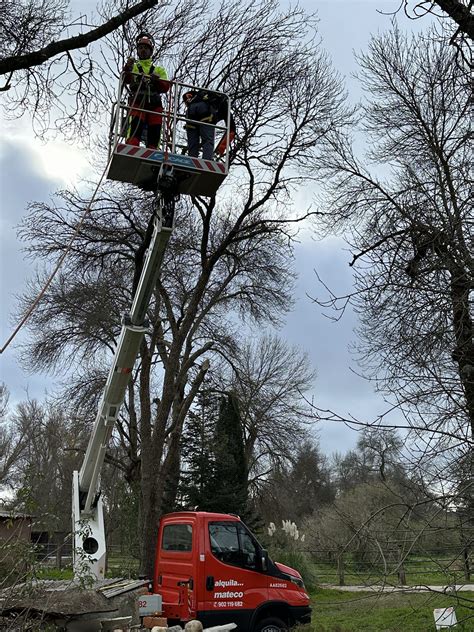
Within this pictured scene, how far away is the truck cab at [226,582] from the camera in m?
10.7

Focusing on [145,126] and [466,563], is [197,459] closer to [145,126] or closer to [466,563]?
[145,126]

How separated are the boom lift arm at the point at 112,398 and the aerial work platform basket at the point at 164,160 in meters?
0.19

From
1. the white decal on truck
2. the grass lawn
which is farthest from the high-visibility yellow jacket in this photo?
the grass lawn

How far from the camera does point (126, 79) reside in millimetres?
8312

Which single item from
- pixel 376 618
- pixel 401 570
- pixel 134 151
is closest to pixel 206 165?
pixel 134 151

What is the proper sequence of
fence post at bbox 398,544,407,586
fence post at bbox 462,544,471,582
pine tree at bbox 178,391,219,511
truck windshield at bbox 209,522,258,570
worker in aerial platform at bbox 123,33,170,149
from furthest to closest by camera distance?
pine tree at bbox 178,391,219,511, truck windshield at bbox 209,522,258,570, worker in aerial platform at bbox 123,33,170,149, fence post at bbox 462,544,471,582, fence post at bbox 398,544,407,586

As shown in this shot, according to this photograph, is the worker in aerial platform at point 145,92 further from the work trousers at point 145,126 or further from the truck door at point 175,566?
the truck door at point 175,566

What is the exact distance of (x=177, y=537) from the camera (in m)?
11.8

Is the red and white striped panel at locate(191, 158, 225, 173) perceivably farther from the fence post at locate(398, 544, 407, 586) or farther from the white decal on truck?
the white decal on truck

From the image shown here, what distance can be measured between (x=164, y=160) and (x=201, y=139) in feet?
3.10

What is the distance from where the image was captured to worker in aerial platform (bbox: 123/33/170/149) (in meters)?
8.17

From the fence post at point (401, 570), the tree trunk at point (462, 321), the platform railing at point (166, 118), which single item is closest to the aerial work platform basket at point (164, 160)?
the platform railing at point (166, 118)

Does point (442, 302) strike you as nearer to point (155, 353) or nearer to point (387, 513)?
point (387, 513)

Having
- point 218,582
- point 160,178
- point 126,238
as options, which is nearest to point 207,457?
point 126,238
